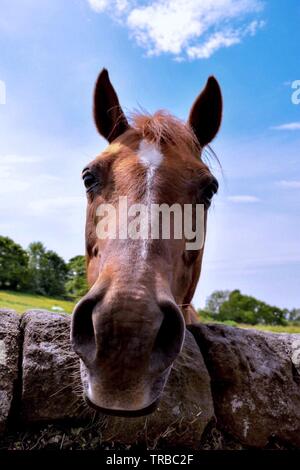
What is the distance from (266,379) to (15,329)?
6.58 ft

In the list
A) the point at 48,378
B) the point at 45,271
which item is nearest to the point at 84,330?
the point at 48,378

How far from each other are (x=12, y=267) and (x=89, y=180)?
5236 centimetres

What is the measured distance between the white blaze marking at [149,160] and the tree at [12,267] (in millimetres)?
50483

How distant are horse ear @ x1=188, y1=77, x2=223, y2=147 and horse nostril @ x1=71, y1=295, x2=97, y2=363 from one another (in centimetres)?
260

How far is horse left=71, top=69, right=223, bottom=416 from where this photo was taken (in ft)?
5.54

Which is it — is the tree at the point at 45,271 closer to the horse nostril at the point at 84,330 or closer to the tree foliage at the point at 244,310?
the tree foliage at the point at 244,310

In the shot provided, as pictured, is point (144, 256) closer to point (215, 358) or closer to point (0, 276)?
point (215, 358)

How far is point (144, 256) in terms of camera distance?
2.01 m

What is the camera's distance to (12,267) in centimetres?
5138

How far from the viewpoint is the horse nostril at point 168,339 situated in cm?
178

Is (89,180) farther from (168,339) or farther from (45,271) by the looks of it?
(45,271)

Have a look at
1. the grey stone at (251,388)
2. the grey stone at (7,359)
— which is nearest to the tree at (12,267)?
the grey stone at (7,359)

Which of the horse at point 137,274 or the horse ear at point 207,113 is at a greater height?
the horse ear at point 207,113
